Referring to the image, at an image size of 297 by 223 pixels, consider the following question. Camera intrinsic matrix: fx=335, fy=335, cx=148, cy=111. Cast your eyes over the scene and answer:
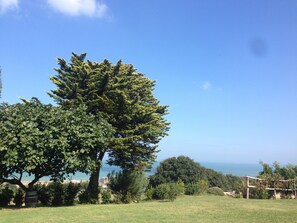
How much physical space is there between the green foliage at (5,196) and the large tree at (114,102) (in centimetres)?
389

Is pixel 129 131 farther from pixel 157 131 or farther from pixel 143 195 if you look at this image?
pixel 143 195

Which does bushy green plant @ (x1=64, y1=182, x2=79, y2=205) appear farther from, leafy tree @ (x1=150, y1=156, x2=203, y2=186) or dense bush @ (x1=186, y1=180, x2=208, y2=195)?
leafy tree @ (x1=150, y1=156, x2=203, y2=186)

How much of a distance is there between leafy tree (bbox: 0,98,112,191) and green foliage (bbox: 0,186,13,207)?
1.73 ft

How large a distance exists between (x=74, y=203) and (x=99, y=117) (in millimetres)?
4227

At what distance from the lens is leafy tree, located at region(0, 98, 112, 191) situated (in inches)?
518

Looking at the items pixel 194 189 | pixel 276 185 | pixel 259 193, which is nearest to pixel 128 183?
pixel 194 189

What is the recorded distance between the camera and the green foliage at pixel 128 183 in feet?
58.1

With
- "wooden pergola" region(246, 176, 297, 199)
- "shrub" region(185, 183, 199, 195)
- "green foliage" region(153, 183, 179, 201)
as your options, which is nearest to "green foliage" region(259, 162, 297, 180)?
"wooden pergola" region(246, 176, 297, 199)

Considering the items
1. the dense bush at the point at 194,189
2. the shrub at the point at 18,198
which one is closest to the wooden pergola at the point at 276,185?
the dense bush at the point at 194,189

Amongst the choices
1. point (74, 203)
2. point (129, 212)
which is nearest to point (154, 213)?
point (129, 212)

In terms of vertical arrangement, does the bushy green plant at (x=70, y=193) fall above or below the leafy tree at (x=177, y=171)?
below

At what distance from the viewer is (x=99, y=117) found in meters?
16.5

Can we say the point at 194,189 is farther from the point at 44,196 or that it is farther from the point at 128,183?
the point at 44,196

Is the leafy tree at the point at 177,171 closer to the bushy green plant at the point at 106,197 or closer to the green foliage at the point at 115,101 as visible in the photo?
the green foliage at the point at 115,101
